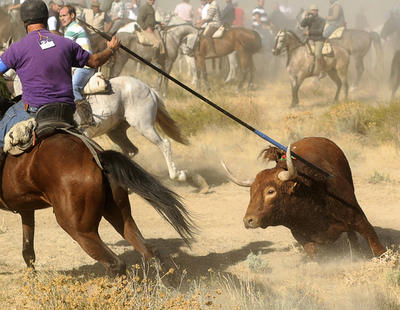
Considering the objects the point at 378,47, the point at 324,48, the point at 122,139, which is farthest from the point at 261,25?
the point at 122,139

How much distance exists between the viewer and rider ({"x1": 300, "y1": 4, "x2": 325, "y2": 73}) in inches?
754

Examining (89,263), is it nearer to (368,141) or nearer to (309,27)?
(368,141)

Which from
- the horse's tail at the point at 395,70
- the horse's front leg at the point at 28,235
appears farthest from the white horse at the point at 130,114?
the horse's tail at the point at 395,70

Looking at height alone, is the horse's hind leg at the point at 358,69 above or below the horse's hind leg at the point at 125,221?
below

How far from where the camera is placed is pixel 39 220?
Result: 9664mm

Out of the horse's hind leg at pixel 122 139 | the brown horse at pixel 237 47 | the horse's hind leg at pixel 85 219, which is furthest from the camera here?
the brown horse at pixel 237 47

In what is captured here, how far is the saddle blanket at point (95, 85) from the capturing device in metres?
9.73

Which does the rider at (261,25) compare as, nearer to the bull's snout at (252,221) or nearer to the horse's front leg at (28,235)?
the bull's snout at (252,221)

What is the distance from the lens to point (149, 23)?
19.7 meters

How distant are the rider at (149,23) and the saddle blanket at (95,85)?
33.0 feet

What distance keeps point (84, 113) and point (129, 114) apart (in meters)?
0.77

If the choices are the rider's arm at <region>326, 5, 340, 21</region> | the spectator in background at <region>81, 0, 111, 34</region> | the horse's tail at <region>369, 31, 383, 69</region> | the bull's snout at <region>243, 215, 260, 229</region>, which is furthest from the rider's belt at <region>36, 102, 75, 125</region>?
the rider's arm at <region>326, 5, 340, 21</region>

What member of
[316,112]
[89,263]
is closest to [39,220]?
[89,263]

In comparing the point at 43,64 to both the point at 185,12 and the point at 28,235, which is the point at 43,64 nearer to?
the point at 28,235
